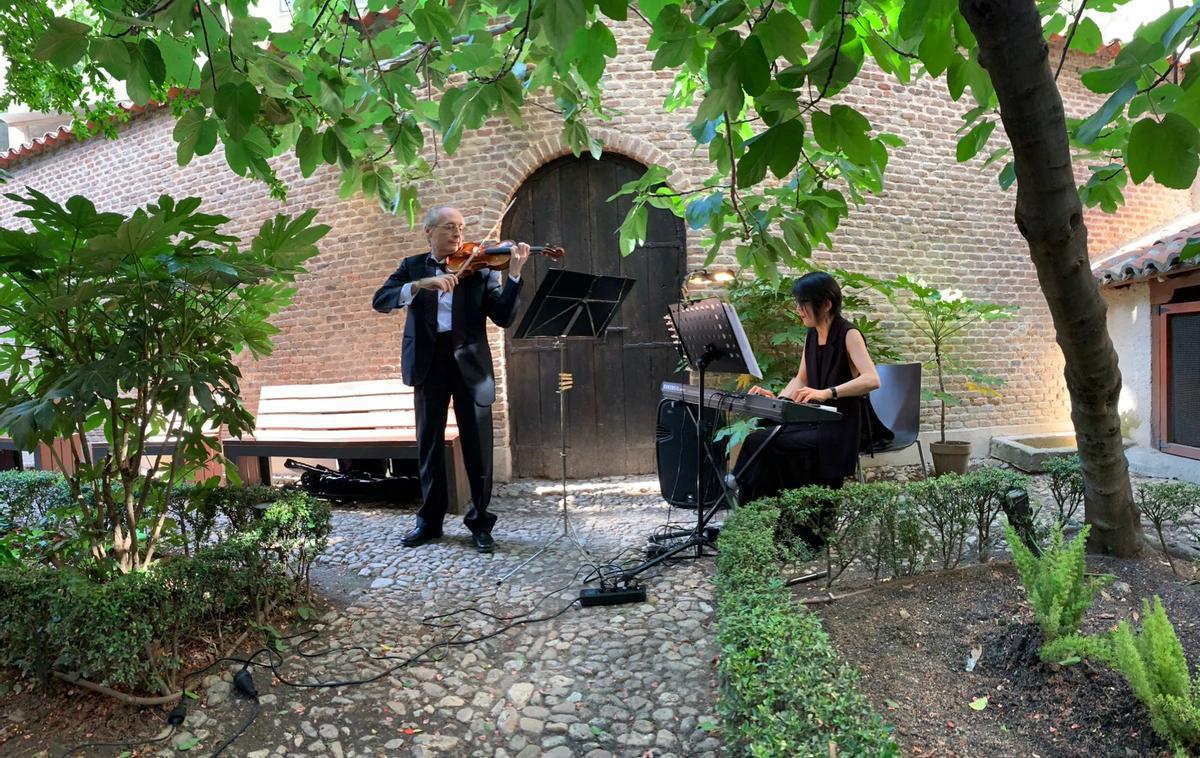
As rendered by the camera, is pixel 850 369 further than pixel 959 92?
Yes

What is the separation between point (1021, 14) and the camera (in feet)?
5.14

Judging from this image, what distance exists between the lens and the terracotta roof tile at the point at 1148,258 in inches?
236

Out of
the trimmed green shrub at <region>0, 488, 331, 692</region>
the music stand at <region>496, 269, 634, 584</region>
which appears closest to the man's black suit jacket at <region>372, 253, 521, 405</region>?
the music stand at <region>496, 269, 634, 584</region>

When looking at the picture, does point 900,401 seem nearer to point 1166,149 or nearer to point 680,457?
point 680,457

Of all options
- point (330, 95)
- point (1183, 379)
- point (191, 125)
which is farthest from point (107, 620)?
point (1183, 379)

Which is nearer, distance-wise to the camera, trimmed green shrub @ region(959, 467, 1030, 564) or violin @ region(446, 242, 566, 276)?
trimmed green shrub @ region(959, 467, 1030, 564)

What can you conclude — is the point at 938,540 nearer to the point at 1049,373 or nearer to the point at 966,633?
the point at 966,633

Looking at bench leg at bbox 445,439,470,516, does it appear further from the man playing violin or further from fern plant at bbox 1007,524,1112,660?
fern plant at bbox 1007,524,1112,660

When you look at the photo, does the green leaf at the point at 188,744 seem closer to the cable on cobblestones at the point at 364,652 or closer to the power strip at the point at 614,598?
the cable on cobblestones at the point at 364,652

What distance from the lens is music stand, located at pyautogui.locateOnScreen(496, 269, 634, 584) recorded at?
374 centimetres

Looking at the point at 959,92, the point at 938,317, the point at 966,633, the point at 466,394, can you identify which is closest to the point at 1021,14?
the point at 959,92

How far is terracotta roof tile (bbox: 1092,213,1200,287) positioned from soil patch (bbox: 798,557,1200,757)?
4.23 meters

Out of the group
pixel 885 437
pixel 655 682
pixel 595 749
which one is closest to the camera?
pixel 595 749

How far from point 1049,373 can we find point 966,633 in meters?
6.88
